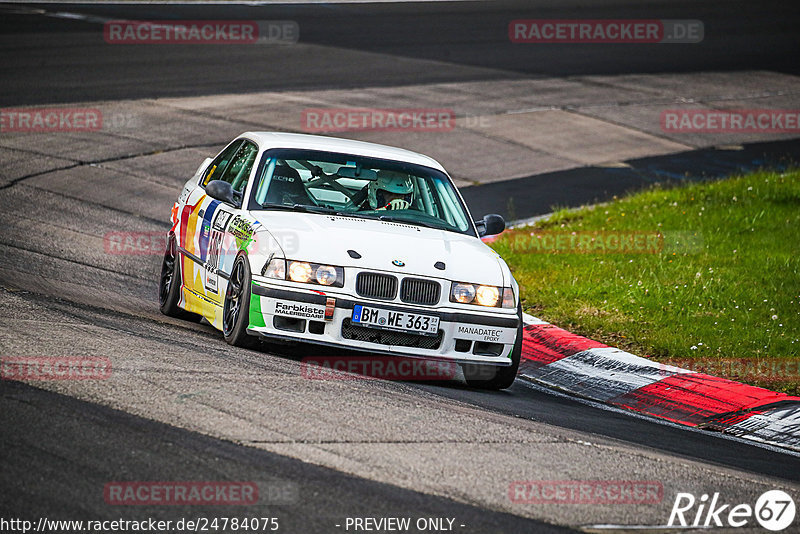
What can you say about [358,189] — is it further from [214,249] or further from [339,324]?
[339,324]

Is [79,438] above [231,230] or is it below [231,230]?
below

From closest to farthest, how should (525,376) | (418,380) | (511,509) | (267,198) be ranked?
(511,509) < (418,380) < (267,198) < (525,376)

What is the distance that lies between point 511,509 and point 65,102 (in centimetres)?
1610

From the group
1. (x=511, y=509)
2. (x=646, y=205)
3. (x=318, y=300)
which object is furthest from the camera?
(x=646, y=205)

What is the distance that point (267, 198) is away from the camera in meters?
8.81

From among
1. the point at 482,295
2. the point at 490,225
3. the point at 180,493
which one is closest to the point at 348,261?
the point at 482,295

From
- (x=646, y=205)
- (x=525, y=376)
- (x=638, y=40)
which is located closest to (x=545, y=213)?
(x=646, y=205)

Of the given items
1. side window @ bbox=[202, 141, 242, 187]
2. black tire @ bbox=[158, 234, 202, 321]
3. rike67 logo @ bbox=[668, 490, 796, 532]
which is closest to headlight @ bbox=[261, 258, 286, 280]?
black tire @ bbox=[158, 234, 202, 321]

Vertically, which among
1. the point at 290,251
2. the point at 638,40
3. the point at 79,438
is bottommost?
the point at 79,438

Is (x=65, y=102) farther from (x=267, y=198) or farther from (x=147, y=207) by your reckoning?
(x=267, y=198)

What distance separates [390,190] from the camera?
9.22 metres

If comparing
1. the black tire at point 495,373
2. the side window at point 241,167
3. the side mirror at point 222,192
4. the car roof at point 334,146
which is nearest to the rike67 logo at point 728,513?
the black tire at point 495,373

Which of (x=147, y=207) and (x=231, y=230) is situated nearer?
(x=231, y=230)

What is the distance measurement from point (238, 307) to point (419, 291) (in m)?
1.25
